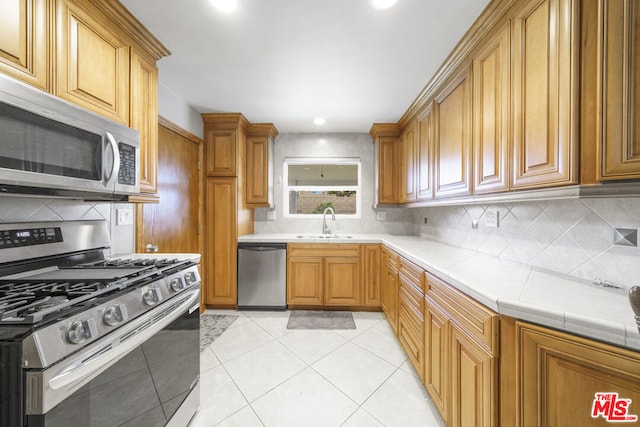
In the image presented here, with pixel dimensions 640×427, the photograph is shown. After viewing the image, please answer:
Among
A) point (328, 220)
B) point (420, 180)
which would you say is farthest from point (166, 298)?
point (328, 220)

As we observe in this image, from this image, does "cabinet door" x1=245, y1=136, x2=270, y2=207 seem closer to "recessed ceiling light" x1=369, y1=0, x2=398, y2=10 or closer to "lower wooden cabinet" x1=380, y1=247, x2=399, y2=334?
"lower wooden cabinet" x1=380, y1=247, x2=399, y2=334

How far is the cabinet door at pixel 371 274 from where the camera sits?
2873mm

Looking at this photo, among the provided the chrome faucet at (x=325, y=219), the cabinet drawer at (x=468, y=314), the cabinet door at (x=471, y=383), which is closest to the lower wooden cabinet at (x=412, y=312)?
the cabinet drawer at (x=468, y=314)

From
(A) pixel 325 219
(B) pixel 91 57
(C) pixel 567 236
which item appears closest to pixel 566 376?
(C) pixel 567 236

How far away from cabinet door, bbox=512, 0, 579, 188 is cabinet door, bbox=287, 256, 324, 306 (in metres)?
2.19

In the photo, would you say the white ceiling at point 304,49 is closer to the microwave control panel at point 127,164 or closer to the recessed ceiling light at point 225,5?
the recessed ceiling light at point 225,5

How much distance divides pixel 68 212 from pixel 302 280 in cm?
214

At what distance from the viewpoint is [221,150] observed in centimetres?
293

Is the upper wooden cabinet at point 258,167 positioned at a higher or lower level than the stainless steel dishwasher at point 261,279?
higher

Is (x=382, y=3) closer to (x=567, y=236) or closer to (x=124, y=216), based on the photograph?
(x=567, y=236)

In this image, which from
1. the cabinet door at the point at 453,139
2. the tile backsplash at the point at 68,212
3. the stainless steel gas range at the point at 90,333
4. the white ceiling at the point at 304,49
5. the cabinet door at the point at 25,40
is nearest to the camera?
the stainless steel gas range at the point at 90,333

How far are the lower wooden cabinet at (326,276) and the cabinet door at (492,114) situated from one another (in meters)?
1.68

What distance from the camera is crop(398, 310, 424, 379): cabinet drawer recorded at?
1641 millimetres

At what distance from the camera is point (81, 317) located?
773mm
